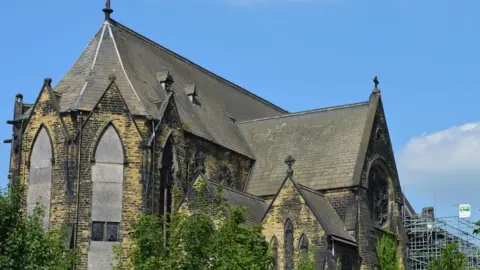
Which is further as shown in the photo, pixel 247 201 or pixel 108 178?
pixel 247 201

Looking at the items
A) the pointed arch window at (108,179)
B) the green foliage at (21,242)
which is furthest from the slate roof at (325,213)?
the green foliage at (21,242)

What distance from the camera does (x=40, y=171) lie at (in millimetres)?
38281

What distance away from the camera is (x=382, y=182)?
46312 mm

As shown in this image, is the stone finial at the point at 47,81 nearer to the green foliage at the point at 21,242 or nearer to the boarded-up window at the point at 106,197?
the boarded-up window at the point at 106,197

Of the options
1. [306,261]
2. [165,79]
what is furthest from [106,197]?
[306,261]

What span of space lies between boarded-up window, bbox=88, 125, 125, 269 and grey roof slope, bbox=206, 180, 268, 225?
4.02m

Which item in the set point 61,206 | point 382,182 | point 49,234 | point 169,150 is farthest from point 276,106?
point 49,234

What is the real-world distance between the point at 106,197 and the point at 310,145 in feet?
44.5

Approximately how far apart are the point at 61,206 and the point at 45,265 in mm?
8502

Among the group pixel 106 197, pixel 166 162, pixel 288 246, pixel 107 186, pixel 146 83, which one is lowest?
Answer: pixel 288 246

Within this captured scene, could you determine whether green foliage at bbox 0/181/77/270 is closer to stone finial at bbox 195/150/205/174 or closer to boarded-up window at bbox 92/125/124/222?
boarded-up window at bbox 92/125/124/222

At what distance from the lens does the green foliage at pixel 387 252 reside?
142 feet

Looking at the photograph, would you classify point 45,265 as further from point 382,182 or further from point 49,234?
point 382,182

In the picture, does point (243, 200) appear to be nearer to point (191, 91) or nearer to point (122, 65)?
point (191, 91)
